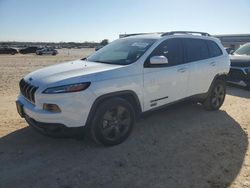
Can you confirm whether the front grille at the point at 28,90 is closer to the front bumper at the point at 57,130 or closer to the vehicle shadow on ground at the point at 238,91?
the front bumper at the point at 57,130

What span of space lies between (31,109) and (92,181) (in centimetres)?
144

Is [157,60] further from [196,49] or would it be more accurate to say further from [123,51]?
[196,49]

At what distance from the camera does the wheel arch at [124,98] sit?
12.9 feet

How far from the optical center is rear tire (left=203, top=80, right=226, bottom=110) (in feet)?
20.8

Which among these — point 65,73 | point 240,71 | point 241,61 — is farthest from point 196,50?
point 241,61

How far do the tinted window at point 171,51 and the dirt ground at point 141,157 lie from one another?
133 cm

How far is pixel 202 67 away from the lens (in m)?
5.81

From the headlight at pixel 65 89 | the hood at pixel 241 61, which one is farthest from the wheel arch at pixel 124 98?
the hood at pixel 241 61

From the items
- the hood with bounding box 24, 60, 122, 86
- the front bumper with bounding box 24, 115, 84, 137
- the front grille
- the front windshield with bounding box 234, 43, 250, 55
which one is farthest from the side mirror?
the front windshield with bounding box 234, 43, 250, 55

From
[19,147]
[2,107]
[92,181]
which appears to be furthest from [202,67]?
[2,107]

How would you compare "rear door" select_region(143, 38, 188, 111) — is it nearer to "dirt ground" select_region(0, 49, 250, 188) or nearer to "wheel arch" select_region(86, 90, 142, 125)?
"wheel arch" select_region(86, 90, 142, 125)

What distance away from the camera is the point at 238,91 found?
9.13 m

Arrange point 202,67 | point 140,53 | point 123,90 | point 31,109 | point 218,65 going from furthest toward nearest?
point 218,65 < point 202,67 < point 140,53 < point 123,90 < point 31,109

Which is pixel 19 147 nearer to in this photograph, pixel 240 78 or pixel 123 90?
pixel 123 90
